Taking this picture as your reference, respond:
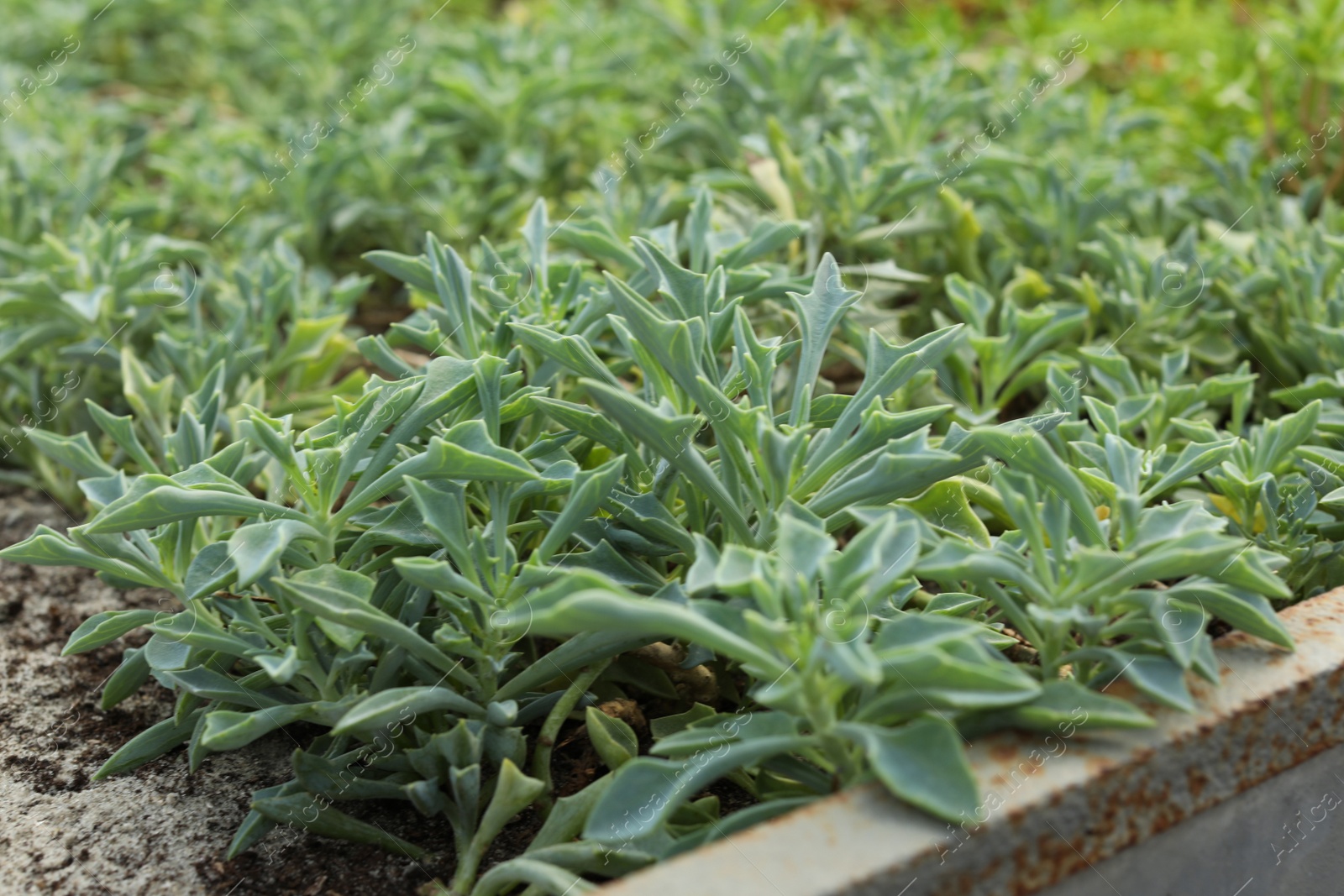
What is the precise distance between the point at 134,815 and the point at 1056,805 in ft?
4.12

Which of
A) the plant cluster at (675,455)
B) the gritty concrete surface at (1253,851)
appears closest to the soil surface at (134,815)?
the plant cluster at (675,455)

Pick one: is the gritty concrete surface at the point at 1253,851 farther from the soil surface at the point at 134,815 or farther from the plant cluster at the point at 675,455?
the soil surface at the point at 134,815

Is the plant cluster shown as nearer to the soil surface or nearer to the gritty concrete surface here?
the soil surface

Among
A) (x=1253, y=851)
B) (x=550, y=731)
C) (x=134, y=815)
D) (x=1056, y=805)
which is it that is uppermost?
(x=134, y=815)

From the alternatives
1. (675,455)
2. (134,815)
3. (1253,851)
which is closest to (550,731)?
(675,455)

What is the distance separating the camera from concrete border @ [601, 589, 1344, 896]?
1.13 meters

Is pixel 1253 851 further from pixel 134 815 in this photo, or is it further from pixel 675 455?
pixel 134 815

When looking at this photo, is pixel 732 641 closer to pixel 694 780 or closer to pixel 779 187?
pixel 694 780

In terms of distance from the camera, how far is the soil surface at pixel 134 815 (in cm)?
150

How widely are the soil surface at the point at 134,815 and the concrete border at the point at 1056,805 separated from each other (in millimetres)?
538

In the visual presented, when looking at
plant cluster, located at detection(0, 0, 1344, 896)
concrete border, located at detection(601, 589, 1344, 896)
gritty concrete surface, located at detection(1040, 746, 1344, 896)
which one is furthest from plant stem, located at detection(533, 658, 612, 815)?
gritty concrete surface, located at detection(1040, 746, 1344, 896)

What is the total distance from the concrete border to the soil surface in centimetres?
54

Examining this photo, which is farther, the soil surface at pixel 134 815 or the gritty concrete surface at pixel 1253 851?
the soil surface at pixel 134 815

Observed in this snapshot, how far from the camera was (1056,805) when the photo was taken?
3.96 feet
